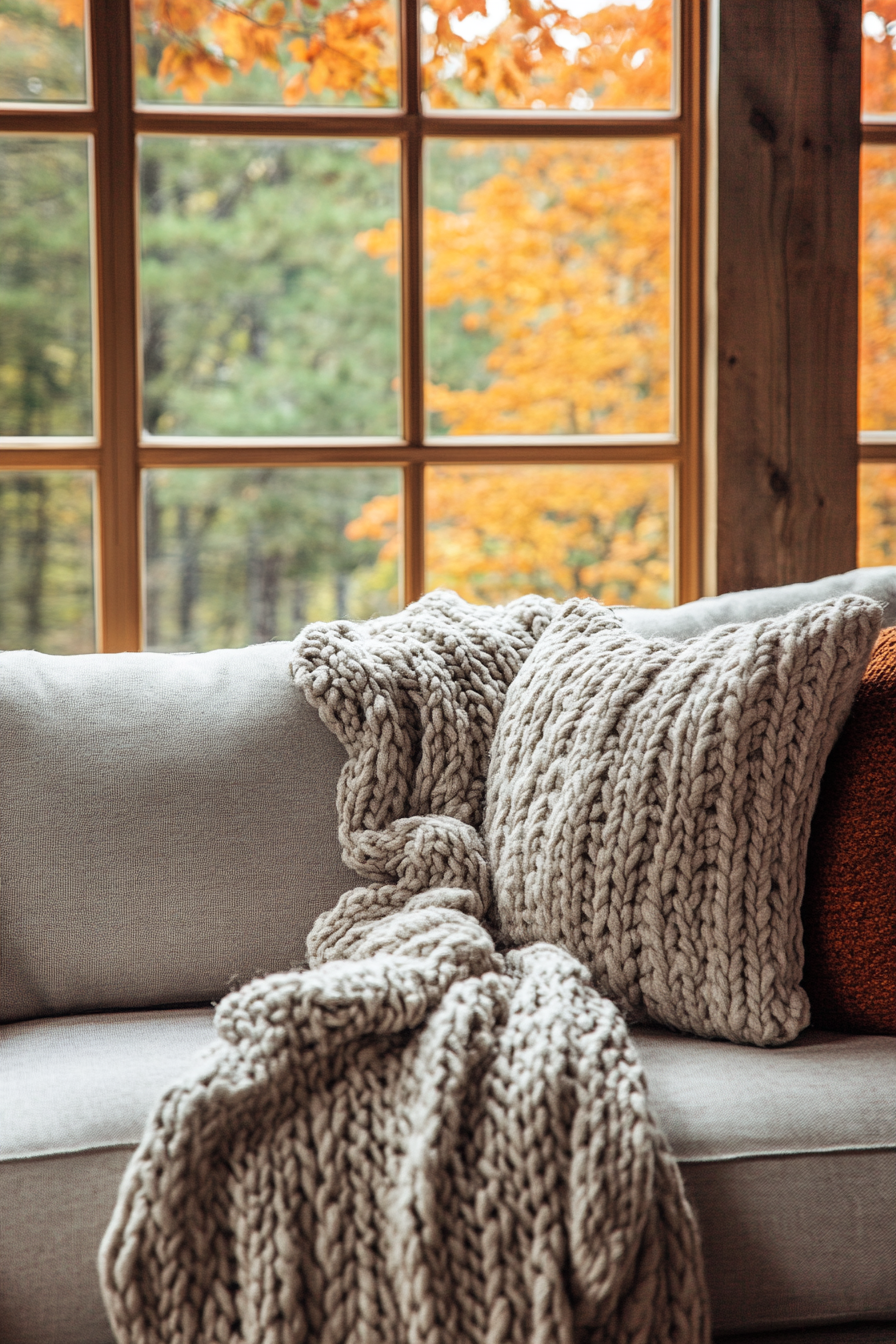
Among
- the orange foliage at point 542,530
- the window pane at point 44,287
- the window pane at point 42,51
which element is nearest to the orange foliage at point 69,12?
the window pane at point 42,51

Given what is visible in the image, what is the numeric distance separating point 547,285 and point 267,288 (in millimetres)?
513

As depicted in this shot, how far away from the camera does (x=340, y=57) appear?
182 cm

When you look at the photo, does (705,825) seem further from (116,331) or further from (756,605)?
(116,331)

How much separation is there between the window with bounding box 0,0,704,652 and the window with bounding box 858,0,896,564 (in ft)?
1.13

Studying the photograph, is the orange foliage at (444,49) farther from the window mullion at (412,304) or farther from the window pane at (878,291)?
the window pane at (878,291)

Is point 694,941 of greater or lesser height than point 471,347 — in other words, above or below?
below

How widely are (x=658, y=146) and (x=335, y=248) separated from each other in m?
0.62

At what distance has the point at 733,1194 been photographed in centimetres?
93

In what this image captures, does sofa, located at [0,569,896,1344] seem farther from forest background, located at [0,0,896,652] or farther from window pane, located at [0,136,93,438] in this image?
window pane, located at [0,136,93,438]

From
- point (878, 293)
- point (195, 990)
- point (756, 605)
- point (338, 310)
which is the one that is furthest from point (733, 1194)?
point (878, 293)

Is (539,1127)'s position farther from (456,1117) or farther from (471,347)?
(471,347)

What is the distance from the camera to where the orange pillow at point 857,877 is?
107cm

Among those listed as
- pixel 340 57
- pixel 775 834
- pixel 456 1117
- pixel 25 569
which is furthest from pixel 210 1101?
pixel 340 57

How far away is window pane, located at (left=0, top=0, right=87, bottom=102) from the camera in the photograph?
177 centimetres
